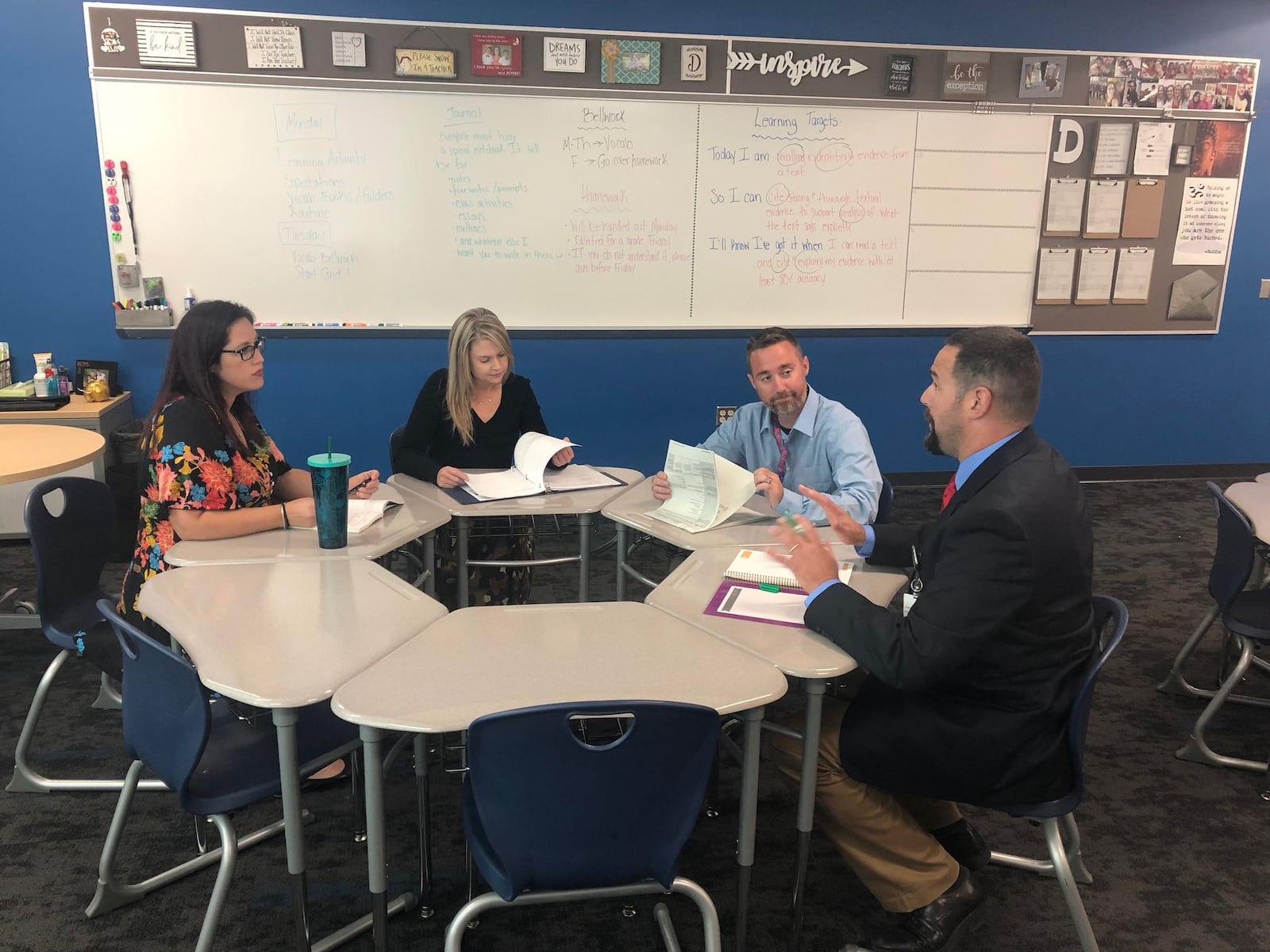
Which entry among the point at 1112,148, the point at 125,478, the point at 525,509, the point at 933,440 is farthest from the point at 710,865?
the point at 1112,148

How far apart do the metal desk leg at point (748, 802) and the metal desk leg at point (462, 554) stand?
1.22 meters

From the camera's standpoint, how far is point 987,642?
1.70 metres

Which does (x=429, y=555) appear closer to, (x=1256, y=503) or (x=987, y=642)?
(x=987, y=642)

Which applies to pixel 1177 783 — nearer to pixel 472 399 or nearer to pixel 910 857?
pixel 910 857

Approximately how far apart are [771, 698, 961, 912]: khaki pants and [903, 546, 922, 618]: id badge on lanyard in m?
0.34

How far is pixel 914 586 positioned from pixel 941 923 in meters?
0.71

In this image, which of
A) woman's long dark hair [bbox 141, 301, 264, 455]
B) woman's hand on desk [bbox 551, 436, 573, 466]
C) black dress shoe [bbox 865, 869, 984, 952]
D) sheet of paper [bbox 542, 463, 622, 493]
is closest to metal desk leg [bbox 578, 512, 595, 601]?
sheet of paper [bbox 542, 463, 622, 493]

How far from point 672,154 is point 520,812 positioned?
3944mm

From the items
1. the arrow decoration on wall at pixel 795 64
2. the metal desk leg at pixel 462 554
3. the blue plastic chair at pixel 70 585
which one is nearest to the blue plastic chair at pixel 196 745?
the blue plastic chair at pixel 70 585

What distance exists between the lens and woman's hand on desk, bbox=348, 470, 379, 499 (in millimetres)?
2660

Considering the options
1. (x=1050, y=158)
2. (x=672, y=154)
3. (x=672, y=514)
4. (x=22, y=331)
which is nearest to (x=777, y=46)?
(x=672, y=154)

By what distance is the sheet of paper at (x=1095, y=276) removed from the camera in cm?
526

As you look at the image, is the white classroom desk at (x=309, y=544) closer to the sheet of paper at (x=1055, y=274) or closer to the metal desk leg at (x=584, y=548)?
the metal desk leg at (x=584, y=548)

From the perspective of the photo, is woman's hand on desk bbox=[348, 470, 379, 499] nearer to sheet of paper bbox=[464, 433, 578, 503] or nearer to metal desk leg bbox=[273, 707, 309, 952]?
sheet of paper bbox=[464, 433, 578, 503]
